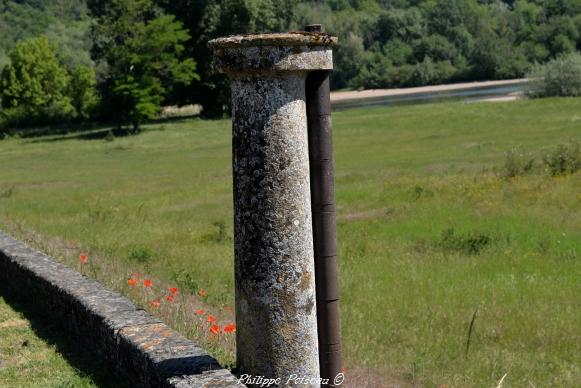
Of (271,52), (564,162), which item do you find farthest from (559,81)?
(271,52)

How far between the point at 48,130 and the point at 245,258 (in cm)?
6591

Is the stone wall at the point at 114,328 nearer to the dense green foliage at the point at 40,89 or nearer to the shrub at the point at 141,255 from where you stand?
the shrub at the point at 141,255

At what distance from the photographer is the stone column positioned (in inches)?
200

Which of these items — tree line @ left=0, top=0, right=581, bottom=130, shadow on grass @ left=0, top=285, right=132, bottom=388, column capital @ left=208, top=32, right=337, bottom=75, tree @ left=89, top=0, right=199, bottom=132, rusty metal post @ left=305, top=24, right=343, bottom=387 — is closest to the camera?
column capital @ left=208, top=32, right=337, bottom=75

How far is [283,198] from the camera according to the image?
5113 millimetres

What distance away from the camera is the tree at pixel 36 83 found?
3055 inches

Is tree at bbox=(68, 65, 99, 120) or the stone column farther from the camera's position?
tree at bbox=(68, 65, 99, 120)

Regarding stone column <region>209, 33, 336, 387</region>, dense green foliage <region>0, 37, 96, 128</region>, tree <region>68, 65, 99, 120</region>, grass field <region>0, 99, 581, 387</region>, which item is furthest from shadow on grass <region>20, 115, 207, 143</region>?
stone column <region>209, 33, 336, 387</region>

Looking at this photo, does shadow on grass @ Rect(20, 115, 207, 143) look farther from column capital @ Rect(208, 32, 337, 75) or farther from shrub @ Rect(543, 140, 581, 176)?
column capital @ Rect(208, 32, 337, 75)


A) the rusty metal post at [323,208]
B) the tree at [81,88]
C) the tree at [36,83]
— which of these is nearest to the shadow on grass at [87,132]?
the tree at [36,83]

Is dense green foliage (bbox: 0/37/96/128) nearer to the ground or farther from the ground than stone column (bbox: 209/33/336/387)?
nearer to the ground

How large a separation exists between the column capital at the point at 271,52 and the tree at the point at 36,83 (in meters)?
74.3

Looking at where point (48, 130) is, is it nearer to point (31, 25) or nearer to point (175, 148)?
point (175, 148)

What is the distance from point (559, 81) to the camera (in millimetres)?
64375
